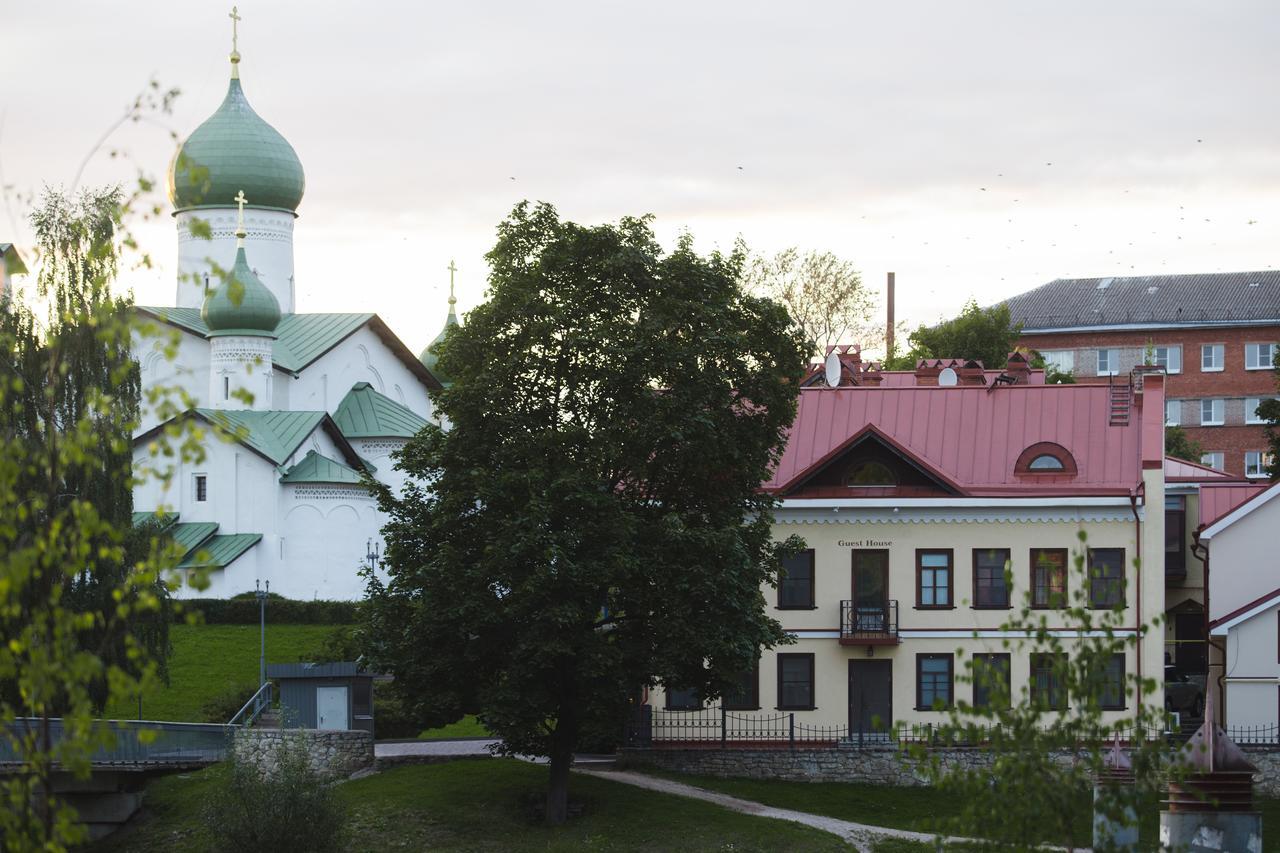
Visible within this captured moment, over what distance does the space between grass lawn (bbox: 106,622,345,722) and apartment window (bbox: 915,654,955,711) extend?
555 inches

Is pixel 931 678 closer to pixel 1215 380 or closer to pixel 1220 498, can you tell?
pixel 1220 498

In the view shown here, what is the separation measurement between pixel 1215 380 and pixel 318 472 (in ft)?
139

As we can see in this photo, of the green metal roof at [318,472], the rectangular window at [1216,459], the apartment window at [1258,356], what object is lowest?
the green metal roof at [318,472]

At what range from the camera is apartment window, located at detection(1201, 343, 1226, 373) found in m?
83.9

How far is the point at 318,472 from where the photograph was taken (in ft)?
199

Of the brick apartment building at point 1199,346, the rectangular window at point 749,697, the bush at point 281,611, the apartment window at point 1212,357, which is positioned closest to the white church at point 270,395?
the bush at point 281,611

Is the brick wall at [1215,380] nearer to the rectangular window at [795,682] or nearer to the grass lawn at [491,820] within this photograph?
the rectangular window at [795,682]

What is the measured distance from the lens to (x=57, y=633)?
13.8 m

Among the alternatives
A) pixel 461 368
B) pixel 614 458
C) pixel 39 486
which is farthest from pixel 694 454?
pixel 39 486

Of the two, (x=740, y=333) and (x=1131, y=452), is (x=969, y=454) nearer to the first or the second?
(x=1131, y=452)

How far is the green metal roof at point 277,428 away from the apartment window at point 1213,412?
134 feet

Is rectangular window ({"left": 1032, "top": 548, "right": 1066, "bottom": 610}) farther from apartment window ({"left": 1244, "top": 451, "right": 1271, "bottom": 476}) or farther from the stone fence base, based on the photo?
apartment window ({"left": 1244, "top": 451, "right": 1271, "bottom": 476})

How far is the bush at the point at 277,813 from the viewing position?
101 ft

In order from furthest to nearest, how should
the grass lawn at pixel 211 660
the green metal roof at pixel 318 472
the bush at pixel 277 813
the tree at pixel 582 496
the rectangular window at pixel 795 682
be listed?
the green metal roof at pixel 318 472 → the grass lawn at pixel 211 660 → the rectangular window at pixel 795 682 → the tree at pixel 582 496 → the bush at pixel 277 813
